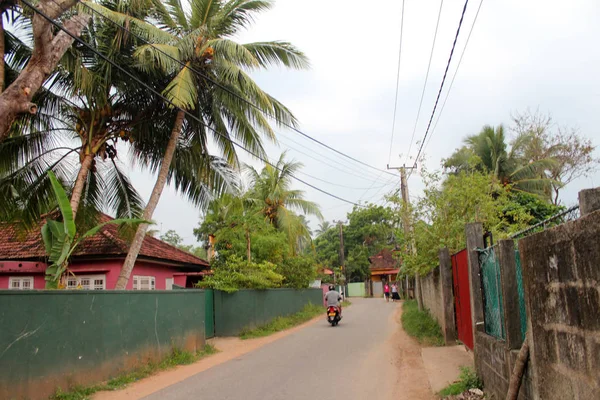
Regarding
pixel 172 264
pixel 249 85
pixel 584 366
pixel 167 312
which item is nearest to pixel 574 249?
pixel 584 366

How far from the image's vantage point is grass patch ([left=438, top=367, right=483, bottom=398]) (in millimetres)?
7023

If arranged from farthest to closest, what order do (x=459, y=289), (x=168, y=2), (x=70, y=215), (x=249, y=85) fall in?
1. (x=168, y=2)
2. (x=249, y=85)
3. (x=459, y=289)
4. (x=70, y=215)

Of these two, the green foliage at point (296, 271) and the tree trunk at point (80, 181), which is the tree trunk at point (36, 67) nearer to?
the tree trunk at point (80, 181)

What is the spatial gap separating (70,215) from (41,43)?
3084mm

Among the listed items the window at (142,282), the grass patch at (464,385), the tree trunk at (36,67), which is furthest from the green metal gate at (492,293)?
the window at (142,282)

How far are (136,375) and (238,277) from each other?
7631 millimetres

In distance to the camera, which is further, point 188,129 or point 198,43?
point 188,129

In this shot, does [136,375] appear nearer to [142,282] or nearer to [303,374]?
[303,374]

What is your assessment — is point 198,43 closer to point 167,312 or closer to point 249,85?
point 249,85

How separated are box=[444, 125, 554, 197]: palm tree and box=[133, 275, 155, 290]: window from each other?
1548 cm

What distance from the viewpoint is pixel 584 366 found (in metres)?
3.41

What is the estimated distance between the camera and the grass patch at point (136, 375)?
761cm

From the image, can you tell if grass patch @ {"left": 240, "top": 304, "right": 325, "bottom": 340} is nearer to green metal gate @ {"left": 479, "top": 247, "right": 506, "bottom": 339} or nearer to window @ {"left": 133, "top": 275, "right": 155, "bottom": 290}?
window @ {"left": 133, "top": 275, "right": 155, "bottom": 290}

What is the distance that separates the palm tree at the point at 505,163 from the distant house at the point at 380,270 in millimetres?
26094
